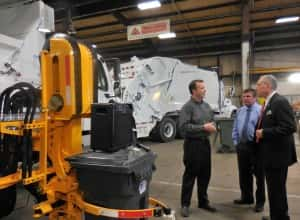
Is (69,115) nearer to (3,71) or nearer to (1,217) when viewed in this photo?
(3,71)

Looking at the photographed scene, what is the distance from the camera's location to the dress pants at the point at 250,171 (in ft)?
11.2

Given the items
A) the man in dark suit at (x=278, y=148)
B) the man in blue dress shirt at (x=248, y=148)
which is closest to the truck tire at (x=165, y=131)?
the man in blue dress shirt at (x=248, y=148)

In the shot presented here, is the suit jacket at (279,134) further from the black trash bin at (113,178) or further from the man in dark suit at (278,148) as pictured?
the black trash bin at (113,178)

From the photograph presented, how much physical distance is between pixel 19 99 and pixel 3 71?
949mm

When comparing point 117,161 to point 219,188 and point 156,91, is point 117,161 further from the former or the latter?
point 156,91

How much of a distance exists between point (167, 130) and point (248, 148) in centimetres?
602

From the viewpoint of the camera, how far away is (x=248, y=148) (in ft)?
11.6

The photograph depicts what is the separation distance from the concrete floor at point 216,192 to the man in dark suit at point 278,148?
69cm

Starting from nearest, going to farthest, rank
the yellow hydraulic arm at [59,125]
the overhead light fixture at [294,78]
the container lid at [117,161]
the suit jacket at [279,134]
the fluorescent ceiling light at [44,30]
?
the container lid at [117,161] < the yellow hydraulic arm at [59,125] < the suit jacket at [279,134] < the fluorescent ceiling light at [44,30] < the overhead light fixture at [294,78]

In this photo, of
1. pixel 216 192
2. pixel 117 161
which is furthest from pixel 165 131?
pixel 117 161

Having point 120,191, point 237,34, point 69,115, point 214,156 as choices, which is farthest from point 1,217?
point 237,34

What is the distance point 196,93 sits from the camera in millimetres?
3361

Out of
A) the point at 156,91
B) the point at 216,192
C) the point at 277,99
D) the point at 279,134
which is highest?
the point at 156,91

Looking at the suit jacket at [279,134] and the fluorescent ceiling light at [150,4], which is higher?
the fluorescent ceiling light at [150,4]
